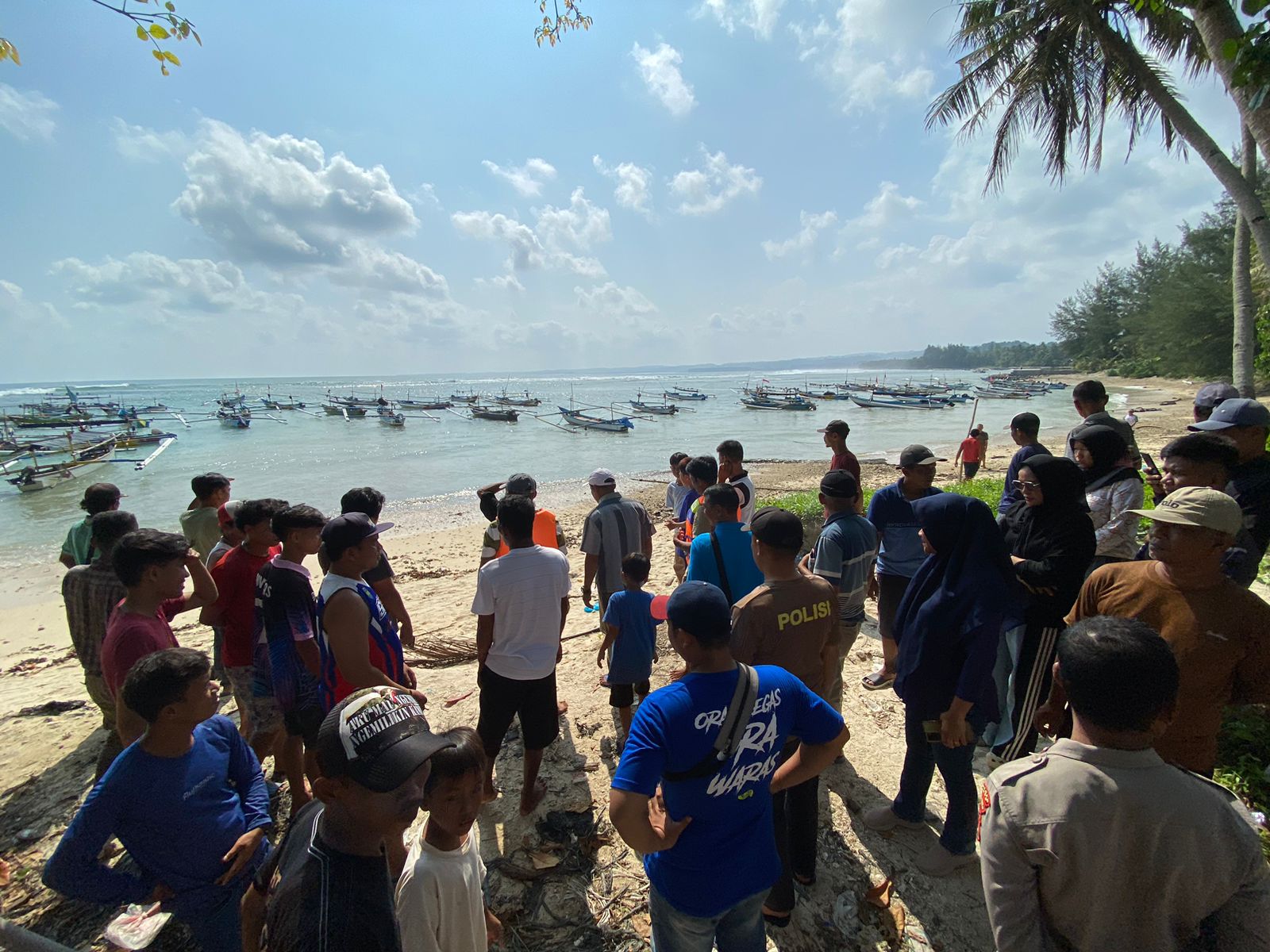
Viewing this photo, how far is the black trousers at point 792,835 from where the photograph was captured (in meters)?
2.62

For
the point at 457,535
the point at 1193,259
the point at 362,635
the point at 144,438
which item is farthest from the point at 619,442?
the point at 1193,259

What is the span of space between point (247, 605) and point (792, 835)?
3.32 metres

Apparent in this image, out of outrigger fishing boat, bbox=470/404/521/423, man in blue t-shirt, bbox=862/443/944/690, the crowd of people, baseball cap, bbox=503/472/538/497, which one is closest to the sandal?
man in blue t-shirt, bbox=862/443/944/690

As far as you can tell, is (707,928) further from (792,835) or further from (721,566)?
(721,566)

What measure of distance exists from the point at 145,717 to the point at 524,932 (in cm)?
190

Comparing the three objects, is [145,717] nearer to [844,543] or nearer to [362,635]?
[362,635]

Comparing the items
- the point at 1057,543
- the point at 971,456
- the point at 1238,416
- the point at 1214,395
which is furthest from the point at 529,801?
the point at 971,456

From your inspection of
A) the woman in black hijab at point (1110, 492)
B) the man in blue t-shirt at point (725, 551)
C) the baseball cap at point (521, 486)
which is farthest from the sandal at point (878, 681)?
the baseball cap at point (521, 486)

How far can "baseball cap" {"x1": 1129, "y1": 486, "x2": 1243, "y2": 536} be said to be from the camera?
198 cm

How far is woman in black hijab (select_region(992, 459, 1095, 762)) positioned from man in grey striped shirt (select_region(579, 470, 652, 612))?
254 centimetres

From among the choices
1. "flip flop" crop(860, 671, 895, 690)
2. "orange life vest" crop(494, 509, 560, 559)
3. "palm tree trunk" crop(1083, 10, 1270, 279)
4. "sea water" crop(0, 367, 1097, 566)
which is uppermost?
"palm tree trunk" crop(1083, 10, 1270, 279)

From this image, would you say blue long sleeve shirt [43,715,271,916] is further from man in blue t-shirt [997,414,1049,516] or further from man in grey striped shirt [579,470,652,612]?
man in blue t-shirt [997,414,1049,516]

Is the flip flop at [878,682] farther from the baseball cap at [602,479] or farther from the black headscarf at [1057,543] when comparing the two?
the baseball cap at [602,479]

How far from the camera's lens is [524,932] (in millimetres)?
2621
